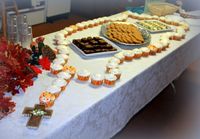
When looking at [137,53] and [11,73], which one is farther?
[137,53]

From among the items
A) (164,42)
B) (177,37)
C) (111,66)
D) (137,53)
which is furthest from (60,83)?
(177,37)

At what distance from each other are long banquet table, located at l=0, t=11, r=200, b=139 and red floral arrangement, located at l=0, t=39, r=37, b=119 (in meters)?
0.03

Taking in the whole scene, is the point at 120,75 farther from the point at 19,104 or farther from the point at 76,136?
the point at 19,104

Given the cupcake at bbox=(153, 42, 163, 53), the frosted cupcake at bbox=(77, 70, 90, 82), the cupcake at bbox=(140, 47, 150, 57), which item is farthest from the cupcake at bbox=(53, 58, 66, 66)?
the cupcake at bbox=(153, 42, 163, 53)

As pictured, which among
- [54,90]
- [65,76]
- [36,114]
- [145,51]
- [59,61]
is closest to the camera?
[36,114]

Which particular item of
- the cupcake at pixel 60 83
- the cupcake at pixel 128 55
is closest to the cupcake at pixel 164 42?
the cupcake at pixel 128 55

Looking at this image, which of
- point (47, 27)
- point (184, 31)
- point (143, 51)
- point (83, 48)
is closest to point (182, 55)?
point (184, 31)

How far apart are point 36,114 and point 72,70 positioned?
12.8 inches

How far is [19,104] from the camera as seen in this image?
917 mm

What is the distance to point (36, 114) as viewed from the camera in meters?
0.85

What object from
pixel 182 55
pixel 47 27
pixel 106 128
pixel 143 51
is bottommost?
pixel 47 27

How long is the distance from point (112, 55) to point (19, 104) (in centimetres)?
59

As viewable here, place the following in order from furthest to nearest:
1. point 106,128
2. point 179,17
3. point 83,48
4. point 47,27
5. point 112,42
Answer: point 47,27
point 179,17
point 112,42
point 83,48
point 106,128

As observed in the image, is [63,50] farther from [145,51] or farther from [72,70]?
[145,51]
